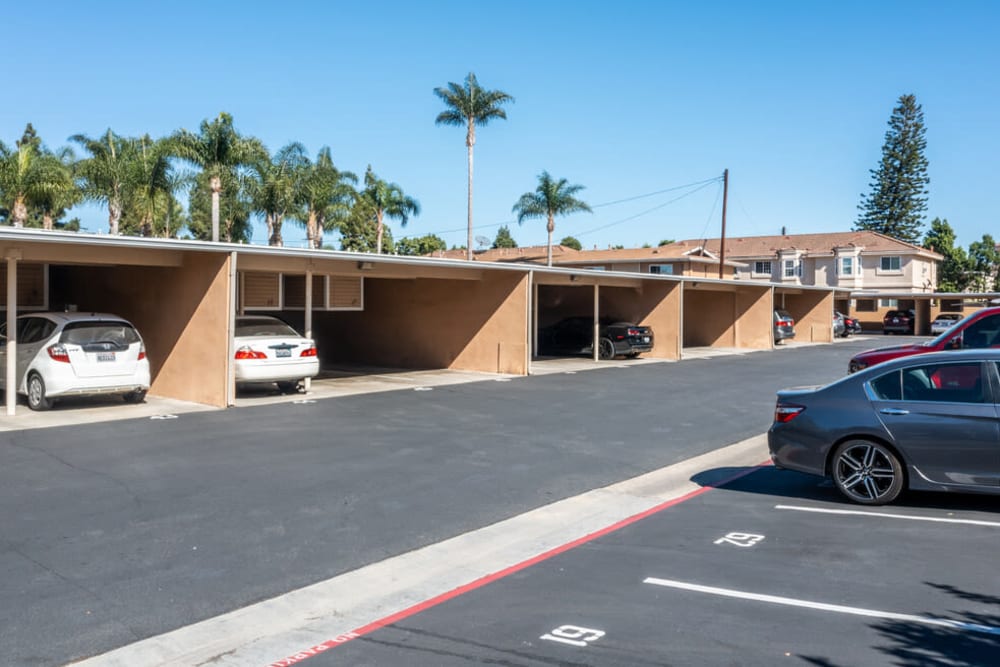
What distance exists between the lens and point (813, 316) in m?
41.7

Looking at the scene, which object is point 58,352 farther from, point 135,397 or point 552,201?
point 552,201

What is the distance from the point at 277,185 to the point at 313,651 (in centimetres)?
4033

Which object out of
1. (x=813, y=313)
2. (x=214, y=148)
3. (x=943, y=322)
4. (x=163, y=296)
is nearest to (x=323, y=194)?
(x=214, y=148)

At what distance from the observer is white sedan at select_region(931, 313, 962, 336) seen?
47125 millimetres

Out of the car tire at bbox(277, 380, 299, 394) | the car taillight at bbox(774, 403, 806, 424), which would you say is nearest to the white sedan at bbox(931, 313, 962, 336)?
the car tire at bbox(277, 380, 299, 394)

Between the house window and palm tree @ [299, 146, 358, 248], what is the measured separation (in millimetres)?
36989

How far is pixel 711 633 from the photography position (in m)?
4.81

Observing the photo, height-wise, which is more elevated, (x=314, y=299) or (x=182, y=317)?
(x=314, y=299)

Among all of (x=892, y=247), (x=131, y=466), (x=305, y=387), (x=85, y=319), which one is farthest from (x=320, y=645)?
(x=892, y=247)

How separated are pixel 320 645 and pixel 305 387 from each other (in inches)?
493

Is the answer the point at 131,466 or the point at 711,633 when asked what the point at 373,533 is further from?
the point at 131,466

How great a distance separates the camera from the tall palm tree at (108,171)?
132 ft

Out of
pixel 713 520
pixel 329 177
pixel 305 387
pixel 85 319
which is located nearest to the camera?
pixel 713 520

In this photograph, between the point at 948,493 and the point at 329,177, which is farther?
the point at 329,177
